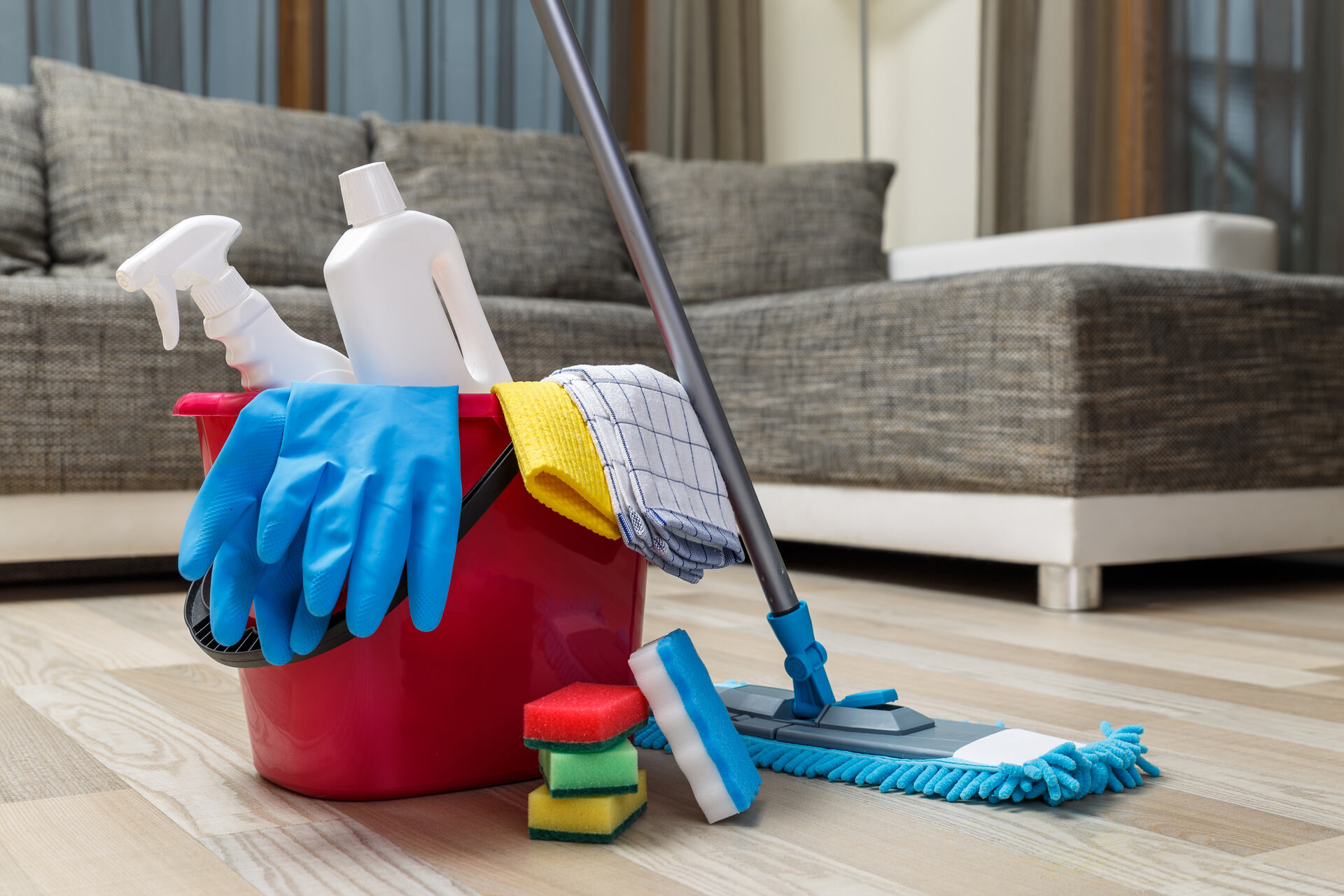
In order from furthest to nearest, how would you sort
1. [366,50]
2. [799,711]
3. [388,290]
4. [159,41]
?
[366,50] → [159,41] → [799,711] → [388,290]

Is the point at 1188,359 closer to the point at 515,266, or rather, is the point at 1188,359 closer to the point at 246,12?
the point at 515,266

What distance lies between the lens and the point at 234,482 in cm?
70

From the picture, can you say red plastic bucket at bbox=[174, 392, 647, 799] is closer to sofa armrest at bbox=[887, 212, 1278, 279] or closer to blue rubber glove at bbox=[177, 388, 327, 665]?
blue rubber glove at bbox=[177, 388, 327, 665]

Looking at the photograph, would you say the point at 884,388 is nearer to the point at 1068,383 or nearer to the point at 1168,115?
the point at 1068,383

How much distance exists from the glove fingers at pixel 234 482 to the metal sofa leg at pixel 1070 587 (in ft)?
3.80

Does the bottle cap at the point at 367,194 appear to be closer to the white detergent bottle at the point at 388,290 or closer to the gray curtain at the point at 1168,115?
the white detergent bottle at the point at 388,290

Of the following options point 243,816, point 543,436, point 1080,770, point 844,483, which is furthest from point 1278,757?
point 844,483

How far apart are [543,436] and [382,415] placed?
91mm

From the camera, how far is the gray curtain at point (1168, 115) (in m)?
2.66

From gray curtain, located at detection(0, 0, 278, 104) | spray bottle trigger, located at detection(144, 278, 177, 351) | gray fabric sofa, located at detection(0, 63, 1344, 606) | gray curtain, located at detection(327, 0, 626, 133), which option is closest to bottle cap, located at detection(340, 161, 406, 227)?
spray bottle trigger, located at detection(144, 278, 177, 351)

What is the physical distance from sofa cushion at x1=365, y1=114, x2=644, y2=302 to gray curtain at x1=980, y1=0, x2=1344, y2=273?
1238mm

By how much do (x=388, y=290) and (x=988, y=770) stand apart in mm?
466

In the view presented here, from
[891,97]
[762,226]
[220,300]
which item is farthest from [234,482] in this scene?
[891,97]

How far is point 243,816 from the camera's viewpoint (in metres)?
0.75
